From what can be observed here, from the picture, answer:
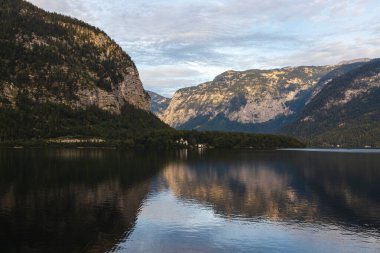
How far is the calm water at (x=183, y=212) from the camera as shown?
6600 cm

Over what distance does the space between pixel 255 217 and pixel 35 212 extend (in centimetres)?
3889

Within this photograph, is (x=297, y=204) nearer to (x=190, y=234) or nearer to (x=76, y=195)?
(x=190, y=234)

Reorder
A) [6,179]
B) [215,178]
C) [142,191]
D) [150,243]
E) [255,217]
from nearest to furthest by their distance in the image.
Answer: [150,243] < [255,217] < [142,191] < [6,179] < [215,178]

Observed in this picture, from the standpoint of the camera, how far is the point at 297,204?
101 m

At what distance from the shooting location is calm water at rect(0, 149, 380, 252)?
217 feet

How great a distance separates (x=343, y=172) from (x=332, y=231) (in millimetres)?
103049

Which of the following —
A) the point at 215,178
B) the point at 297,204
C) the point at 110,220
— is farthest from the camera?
the point at 215,178

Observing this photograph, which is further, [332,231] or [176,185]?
[176,185]

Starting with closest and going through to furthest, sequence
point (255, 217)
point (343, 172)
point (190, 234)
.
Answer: point (190, 234) < point (255, 217) < point (343, 172)

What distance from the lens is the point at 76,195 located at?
103750 millimetres

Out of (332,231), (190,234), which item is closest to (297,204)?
(332,231)

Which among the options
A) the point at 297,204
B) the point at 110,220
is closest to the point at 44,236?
the point at 110,220

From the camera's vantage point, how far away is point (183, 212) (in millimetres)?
89875

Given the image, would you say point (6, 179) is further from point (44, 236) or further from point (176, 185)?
point (44, 236)
